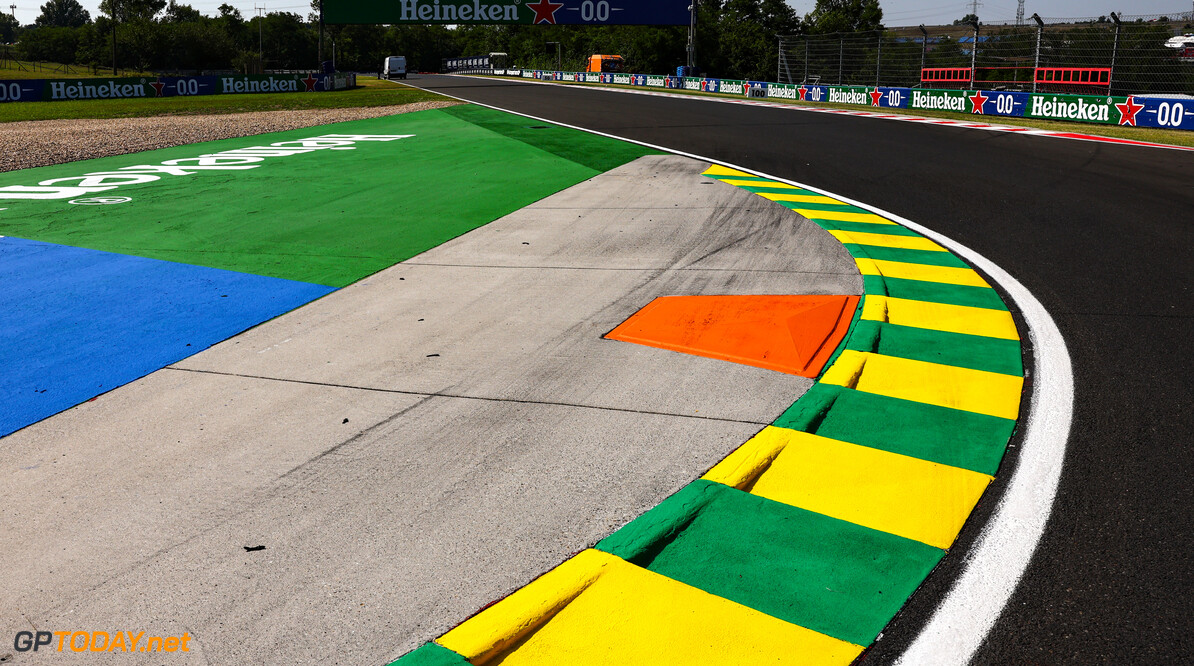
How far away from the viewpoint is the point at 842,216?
972 cm

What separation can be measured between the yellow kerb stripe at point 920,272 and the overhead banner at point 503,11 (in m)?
54.2

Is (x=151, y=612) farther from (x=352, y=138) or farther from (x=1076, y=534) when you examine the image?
(x=352, y=138)

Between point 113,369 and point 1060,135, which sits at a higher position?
point 1060,135

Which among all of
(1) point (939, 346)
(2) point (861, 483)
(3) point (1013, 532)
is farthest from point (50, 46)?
(3) point (1013, 532)

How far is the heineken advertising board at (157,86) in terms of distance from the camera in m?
39.3

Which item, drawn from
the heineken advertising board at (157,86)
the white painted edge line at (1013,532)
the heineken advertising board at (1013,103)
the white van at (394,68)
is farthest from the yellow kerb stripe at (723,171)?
the white van at (394,68)

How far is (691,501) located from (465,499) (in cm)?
95

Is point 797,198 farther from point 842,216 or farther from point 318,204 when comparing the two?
point 318,204

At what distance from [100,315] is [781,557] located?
5.36m

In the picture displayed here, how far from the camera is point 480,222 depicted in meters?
9.34

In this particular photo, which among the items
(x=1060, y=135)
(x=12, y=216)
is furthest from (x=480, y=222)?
(x=1060, y=135)

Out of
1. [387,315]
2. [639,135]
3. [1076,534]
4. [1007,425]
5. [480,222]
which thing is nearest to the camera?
[1076,534]

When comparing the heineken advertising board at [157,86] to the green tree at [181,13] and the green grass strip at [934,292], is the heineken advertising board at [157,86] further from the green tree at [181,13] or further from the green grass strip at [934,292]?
the green tree at [181,13]

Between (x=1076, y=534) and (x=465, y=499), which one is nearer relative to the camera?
(x=1076, y=534)
